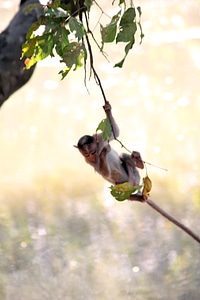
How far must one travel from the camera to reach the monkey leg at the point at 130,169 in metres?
2.89

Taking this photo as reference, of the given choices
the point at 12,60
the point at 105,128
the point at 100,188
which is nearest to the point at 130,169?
the point at 12,60

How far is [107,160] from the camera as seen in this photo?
284 cm

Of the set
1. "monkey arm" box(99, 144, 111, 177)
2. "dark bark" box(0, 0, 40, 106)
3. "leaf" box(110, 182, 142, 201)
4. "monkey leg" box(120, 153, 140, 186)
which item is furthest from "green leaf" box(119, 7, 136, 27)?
"dark bark" box(0, 0, 40, 106)

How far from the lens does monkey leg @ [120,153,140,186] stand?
2891 millimetres

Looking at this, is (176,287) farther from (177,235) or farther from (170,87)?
(170,87)

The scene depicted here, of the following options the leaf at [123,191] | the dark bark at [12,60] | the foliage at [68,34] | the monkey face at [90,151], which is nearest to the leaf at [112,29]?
the foliage at [68,34]

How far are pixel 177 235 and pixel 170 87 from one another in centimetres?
Result: 273

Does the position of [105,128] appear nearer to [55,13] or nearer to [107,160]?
[55,13]

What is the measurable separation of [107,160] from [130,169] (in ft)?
0.37

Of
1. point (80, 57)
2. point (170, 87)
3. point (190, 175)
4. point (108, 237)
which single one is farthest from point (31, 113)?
point (80, 57)

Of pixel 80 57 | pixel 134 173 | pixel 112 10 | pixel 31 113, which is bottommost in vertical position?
pixel 112 10

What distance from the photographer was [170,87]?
306 inches

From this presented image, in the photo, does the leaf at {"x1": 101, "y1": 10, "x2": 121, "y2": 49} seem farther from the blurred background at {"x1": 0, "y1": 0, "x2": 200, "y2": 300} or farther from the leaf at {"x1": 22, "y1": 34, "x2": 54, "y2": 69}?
the blurred background at {"x1": 0, "y1": 0, "x2": 200, "y2": 300}

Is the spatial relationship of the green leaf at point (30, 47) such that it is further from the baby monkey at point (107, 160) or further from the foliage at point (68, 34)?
the baby monkey at point (107, 160)
